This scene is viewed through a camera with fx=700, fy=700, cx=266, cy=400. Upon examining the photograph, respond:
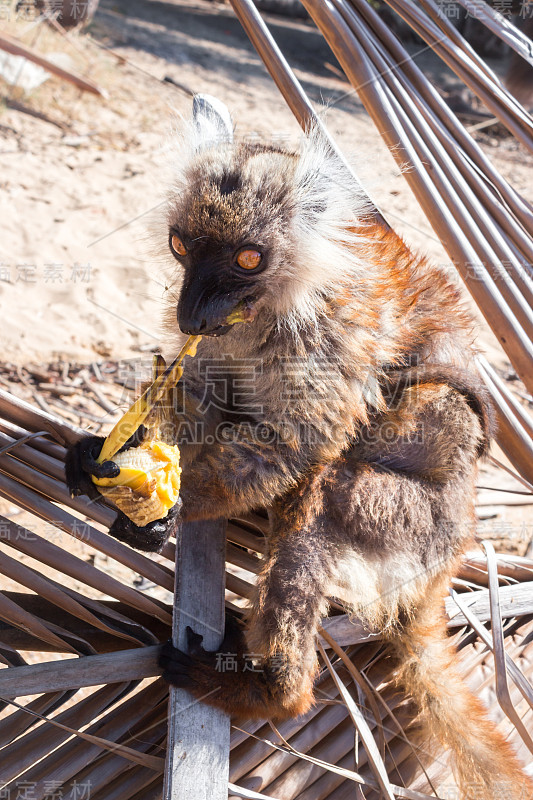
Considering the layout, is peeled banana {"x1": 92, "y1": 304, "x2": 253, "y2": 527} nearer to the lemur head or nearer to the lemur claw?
the lemur head

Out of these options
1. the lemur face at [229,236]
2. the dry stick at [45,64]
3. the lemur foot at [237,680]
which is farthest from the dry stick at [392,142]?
the dry stick at [45,64]

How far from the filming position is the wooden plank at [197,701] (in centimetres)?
216

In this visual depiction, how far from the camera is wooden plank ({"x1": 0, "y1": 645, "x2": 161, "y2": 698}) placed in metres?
2.14

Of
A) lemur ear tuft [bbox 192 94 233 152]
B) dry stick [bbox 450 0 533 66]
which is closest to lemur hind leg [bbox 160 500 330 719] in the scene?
lemur ear tuft [bbox 192 94 233 152]

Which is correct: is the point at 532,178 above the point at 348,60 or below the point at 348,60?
above

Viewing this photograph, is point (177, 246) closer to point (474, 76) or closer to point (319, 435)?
point (319, 435)

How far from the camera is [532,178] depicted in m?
9.89

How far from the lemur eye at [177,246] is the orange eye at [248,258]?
0.23 metres

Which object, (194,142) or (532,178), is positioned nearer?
(194,142)

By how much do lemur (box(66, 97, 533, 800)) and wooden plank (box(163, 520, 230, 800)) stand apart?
7 centimetres

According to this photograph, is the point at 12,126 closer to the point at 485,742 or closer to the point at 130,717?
the point at 130,717

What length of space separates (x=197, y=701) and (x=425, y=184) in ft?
6.66

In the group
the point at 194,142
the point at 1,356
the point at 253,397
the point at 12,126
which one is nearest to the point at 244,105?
the point at 12,126

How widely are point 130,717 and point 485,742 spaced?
1306 millimetres
